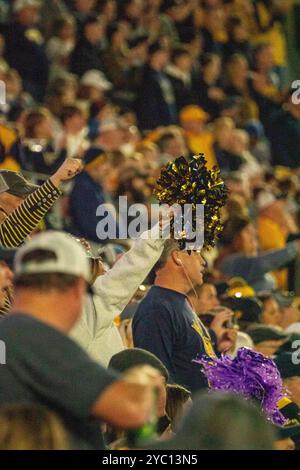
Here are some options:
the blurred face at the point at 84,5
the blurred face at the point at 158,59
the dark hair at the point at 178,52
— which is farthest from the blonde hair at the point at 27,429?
the dark hair at the point at 178,52

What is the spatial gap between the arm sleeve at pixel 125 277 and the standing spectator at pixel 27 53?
749 cm

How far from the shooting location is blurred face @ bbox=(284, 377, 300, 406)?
660 cm

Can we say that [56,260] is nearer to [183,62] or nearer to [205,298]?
[205,298]

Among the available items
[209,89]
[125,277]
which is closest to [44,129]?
[125,277]

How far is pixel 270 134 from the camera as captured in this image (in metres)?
15.6

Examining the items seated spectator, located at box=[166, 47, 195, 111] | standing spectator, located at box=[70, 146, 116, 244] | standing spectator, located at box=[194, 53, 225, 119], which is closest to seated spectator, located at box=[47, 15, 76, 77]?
seated spectator, located at box=[166, 47, 195, 111]

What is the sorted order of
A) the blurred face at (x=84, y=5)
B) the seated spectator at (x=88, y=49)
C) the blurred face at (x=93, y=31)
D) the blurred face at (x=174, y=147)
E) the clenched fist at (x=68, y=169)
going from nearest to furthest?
the clenched fist at (x=68, y=169) < the blurred face at (x=174, y=147) < the seated spectator at (x=88, y=49) < the blurred face at (x=93, y=31) < the blurred face at (x=84, y=5)

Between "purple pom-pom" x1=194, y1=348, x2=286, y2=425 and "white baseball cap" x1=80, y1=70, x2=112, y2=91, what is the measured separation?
25.3 feet

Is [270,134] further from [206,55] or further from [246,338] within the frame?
[246,338]

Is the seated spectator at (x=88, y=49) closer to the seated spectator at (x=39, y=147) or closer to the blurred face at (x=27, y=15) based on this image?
the blurred face at (x=27, y=15)

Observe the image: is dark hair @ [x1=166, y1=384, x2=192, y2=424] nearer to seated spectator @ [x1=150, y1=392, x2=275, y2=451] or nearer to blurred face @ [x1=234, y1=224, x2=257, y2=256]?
seated spectator @ [x1=150, y1=392, x2=275, y2=451]

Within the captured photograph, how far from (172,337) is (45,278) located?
7.64ft

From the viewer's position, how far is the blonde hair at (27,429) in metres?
3.44

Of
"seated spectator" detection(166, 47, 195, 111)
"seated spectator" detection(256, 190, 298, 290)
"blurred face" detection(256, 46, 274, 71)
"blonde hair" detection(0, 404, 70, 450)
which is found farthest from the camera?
"blurred face" detection(256, 46, 274, 71)
